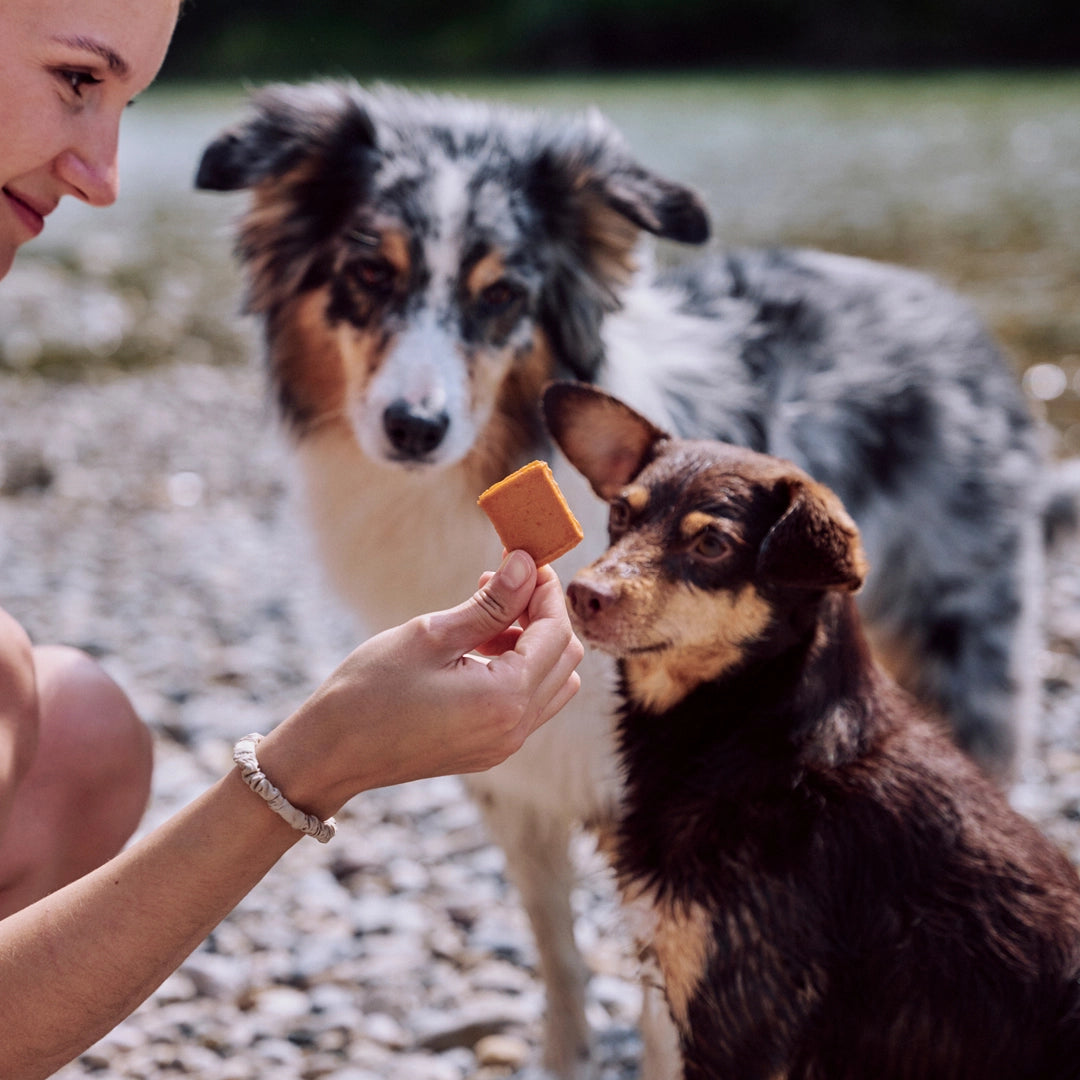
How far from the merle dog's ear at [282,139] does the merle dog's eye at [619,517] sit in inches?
46.1

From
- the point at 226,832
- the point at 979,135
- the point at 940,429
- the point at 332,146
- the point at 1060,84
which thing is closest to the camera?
the point at 226,832

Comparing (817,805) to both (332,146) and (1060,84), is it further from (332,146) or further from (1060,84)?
(1060,84)

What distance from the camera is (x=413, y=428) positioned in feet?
8.29

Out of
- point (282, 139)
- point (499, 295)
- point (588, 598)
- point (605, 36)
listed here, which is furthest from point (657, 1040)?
point (605, 36)

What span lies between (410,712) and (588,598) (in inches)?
19.6

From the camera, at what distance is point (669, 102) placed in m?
24.5

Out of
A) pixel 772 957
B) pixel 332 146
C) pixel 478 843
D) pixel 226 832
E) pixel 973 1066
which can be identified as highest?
pixel 332 146

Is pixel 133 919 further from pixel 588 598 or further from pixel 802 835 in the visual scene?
pixel 802 835

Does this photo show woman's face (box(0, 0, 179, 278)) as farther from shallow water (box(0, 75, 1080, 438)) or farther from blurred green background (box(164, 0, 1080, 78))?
blurred green background (box(164, 0, 1080, 78))

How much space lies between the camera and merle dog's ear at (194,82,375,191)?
110 inches

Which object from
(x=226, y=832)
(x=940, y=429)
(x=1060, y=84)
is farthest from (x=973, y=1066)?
(x=1060, y=84)

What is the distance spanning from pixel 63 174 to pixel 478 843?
232 centimetres

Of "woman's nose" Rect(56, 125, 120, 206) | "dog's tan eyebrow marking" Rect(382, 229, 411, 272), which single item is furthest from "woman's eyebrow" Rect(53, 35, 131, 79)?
"dog's tan eyebrow marking" Rect(382, 229, 411, 272)

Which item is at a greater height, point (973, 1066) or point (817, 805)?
point (817, 805)
